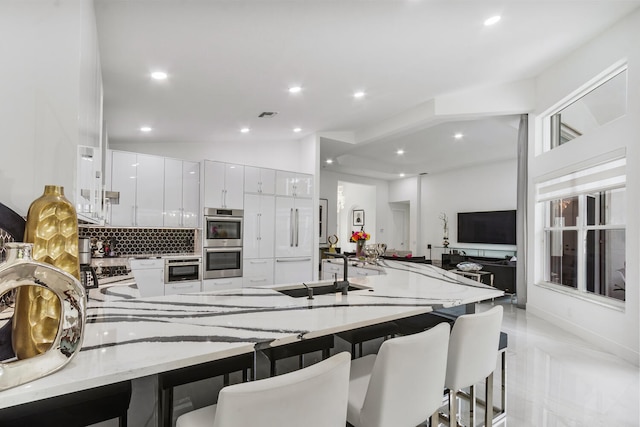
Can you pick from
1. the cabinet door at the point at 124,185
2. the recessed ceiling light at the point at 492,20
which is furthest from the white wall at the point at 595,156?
the cabinet door at the point at 124,185

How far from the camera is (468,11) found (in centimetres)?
278

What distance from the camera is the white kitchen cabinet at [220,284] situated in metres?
4.79

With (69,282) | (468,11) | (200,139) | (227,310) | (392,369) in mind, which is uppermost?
(468,11)

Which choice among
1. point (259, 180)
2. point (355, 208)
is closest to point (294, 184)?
point (259, 180)

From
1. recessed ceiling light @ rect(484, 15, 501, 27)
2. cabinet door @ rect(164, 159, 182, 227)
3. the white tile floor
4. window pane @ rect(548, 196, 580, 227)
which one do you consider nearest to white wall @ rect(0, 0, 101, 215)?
the white tile floor

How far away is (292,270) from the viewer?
574 cm

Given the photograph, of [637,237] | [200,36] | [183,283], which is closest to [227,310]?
[200,36]

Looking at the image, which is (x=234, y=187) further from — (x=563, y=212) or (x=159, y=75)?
(x=563, y=212)

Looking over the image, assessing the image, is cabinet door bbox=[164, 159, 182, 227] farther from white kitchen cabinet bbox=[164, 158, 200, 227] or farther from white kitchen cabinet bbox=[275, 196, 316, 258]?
white kitchen cabinet bbox=[275, 196, 316, 258]

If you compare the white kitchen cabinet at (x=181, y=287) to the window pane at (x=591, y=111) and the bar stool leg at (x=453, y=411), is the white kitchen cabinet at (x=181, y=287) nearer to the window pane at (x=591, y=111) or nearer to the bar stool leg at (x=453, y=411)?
the bar stool leg at (x=453, y=411)

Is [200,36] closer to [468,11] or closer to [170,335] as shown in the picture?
[468,11]

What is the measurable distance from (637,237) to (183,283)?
17.4 feet

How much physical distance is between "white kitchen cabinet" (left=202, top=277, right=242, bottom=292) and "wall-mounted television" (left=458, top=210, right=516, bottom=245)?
633 cm

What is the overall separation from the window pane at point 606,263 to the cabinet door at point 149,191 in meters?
5.83
